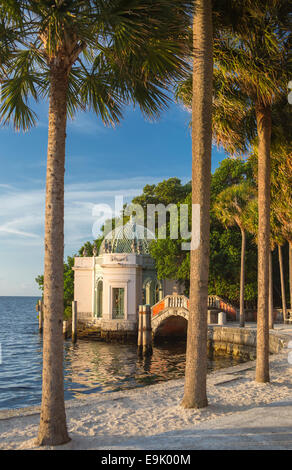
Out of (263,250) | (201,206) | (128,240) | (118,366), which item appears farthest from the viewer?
(128,240)

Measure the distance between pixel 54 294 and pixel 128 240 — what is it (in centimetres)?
3371

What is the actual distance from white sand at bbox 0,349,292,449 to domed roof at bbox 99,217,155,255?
1119 inches

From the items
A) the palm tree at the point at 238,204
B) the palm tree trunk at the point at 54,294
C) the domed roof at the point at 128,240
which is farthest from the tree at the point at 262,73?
the domed roof at the point at 128,240

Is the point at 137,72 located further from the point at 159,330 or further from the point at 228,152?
the point at 159,330

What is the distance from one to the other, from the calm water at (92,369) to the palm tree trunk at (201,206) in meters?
9.49

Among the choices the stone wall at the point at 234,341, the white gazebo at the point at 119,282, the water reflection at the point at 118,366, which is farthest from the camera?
the white gazebo at the point at 119,282

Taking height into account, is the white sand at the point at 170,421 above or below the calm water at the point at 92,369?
above

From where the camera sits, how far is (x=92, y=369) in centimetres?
2397

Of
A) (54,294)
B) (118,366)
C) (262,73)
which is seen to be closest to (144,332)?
(118,366)

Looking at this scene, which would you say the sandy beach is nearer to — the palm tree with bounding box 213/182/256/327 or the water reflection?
the water reflection

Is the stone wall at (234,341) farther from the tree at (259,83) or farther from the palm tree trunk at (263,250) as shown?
the tree at (259,83)

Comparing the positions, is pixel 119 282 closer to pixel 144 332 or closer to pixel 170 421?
pixel 144 332

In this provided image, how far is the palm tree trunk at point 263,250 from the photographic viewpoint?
1160cm

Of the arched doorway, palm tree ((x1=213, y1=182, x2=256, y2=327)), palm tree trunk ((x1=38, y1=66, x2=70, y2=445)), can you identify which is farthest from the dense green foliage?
palm tree trunk ((x1=38, y1=66, x2=70, y2=445))
